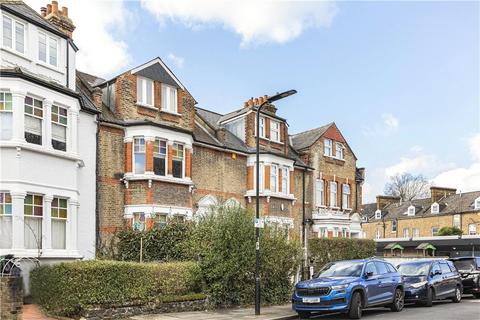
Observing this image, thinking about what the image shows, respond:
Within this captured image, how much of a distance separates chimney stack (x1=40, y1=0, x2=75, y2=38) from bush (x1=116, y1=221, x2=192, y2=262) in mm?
8548

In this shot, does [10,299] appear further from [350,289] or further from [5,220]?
[350,289]

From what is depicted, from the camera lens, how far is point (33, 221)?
16672 mm

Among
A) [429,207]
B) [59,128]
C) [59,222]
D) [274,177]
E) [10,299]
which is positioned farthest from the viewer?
[429,207]

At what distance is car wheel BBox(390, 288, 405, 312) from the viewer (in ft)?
53.3

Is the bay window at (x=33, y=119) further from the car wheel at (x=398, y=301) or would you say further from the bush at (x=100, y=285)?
the car wheel at (x=398, y=301)

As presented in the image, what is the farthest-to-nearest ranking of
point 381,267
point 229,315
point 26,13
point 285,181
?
point 285,181 < point 26,13 < point 381,267 < point 229,315

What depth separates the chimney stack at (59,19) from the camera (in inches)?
824

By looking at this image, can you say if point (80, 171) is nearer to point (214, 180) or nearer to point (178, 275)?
point (178, 275)

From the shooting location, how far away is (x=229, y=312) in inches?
630

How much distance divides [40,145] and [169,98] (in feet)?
26.8

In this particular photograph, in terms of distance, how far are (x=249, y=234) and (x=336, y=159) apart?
19.4m

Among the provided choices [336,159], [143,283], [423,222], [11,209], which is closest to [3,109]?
Result: [11,209]

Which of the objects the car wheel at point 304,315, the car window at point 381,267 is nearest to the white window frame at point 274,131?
the car window at point 381,267

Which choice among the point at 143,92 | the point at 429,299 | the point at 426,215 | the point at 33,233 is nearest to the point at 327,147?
the point at 143,92
